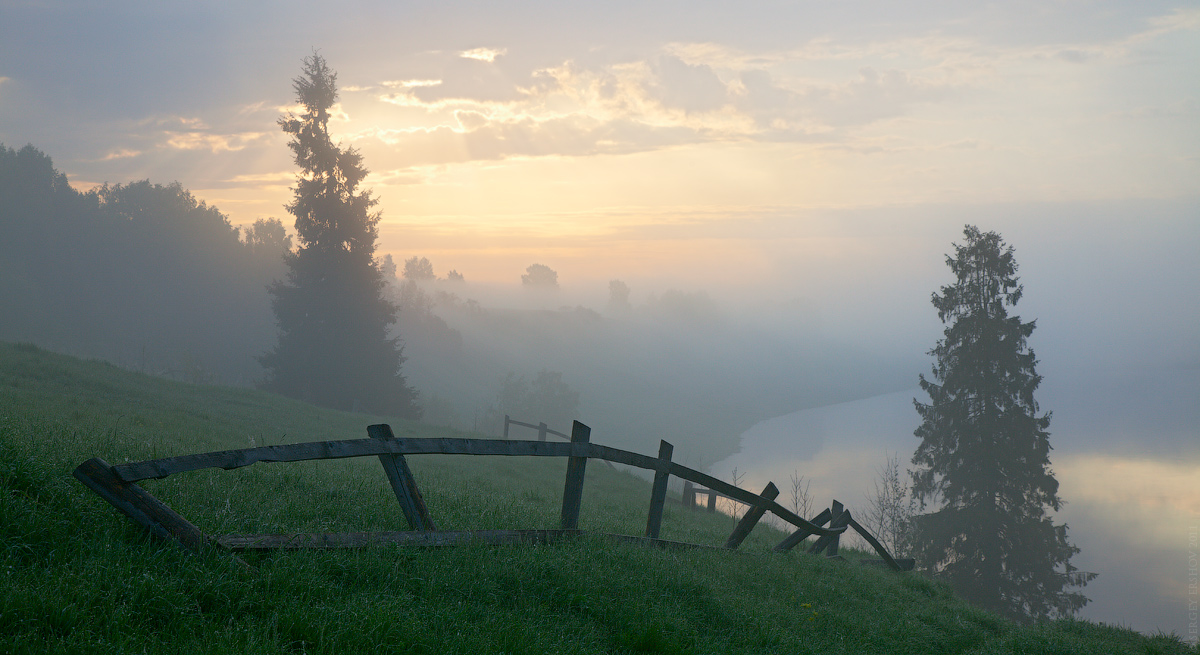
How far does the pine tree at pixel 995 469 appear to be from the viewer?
29625mm

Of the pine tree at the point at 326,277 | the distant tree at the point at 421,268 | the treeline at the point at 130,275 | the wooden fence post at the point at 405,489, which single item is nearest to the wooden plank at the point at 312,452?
the wooden fence post at the point at 405,489

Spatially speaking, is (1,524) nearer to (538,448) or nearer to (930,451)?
(538,448)

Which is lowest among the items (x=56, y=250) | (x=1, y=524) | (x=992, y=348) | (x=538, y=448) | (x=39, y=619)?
(x=39, y=619)

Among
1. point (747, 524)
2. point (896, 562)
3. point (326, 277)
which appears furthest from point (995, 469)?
point (326, 277)

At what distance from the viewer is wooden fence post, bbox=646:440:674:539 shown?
24.1 ft

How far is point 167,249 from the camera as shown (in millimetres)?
72625

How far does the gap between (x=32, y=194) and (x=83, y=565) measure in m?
90.1

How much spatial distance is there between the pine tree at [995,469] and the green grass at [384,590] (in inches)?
958

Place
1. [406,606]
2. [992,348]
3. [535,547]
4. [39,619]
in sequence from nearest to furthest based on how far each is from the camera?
[39,619] → [406,606] → [535,547] → [992,348]

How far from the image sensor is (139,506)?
412 cm

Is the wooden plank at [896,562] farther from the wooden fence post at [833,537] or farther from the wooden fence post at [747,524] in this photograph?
the wooden fence post at [747,524]

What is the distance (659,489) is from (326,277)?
38.5 meters

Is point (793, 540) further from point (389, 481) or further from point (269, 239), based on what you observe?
point (269, 239)

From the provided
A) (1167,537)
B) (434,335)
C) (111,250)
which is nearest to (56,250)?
(111,250)
